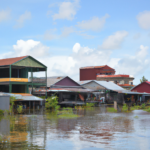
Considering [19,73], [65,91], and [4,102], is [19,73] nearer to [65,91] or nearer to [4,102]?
[65,91]

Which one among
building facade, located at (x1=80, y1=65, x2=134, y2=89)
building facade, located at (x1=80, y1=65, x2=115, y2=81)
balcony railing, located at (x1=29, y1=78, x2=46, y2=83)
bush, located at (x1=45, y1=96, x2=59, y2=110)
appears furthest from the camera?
building facade, located at (x1=80, y1=65, x2=115, y2=81)

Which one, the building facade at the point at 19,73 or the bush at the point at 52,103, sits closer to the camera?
the bush at the point at 52,103

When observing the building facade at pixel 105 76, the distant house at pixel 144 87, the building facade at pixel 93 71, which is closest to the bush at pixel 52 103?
the distant house at pixel 144 87

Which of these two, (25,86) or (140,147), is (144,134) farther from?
(25,86)

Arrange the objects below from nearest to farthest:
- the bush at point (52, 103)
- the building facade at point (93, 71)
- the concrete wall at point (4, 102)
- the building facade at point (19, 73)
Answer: the concrete wall at point (4, 102)
the bush at point (52, 103)
the building facade at point (19, 73)
the building facade at point (93, 71)

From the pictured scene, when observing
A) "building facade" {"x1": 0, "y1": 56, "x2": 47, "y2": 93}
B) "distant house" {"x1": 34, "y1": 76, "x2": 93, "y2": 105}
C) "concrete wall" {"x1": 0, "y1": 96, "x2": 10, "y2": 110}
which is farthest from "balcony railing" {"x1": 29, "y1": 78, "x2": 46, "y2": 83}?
"concrete wall" {"x1": 0, "y1": 96, "x2": 10, "y2": 110}

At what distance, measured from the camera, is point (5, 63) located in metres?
40.6

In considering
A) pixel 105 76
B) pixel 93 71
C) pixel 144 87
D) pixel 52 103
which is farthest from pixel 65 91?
pixel 93 71

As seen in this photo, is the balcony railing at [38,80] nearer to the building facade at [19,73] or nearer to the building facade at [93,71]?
the building facade at [19,73]

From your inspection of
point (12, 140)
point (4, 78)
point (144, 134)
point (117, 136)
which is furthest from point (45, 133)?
point (4, 78)

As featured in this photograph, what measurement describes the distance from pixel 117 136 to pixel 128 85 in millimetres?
67344

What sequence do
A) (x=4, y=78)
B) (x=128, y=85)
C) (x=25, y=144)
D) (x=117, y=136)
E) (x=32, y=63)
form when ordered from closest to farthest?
(x=25, y=144), (x=117, y=136), (x=4, y=78), (x=32, y=63), (x=128, y=85)

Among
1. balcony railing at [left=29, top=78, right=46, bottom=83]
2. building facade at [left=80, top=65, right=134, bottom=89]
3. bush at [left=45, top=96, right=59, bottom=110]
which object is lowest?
bush at [left=45, top=96, right=59, bottom=110]

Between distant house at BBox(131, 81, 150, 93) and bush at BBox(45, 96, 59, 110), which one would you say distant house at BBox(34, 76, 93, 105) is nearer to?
bush at BBox(45, 96, 59, 110)
